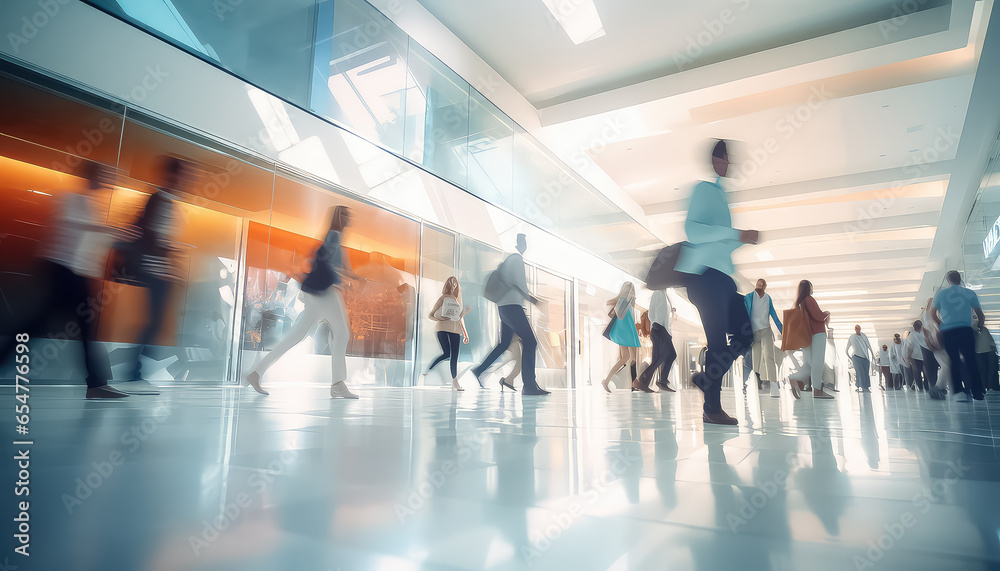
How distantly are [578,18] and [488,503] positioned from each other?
1045cm

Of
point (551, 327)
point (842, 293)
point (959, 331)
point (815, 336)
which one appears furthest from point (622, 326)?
point (842, 293)

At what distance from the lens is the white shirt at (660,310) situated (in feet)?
30.2

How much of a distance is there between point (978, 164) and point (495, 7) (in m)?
14.5

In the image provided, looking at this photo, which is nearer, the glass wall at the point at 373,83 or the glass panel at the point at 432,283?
the glass wall at the point at 373,83

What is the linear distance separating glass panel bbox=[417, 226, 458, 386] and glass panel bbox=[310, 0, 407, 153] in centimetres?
189

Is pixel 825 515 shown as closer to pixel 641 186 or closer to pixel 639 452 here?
pixel 639 452

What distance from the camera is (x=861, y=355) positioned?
14.6m

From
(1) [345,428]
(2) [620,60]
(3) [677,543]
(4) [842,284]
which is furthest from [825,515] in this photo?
(4) [842,284]

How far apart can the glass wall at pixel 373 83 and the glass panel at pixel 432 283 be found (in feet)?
4.34

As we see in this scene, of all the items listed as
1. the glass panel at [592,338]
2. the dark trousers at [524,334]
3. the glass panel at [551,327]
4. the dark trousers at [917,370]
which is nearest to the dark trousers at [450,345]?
the dark trousers at [524,334]

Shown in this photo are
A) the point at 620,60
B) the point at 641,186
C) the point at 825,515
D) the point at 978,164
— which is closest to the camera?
the point at 825,515

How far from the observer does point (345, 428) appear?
237cm

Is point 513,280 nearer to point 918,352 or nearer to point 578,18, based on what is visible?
point 578,18

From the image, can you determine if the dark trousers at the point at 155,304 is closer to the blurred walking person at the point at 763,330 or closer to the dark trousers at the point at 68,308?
the dark trousers at the point at 68,308
